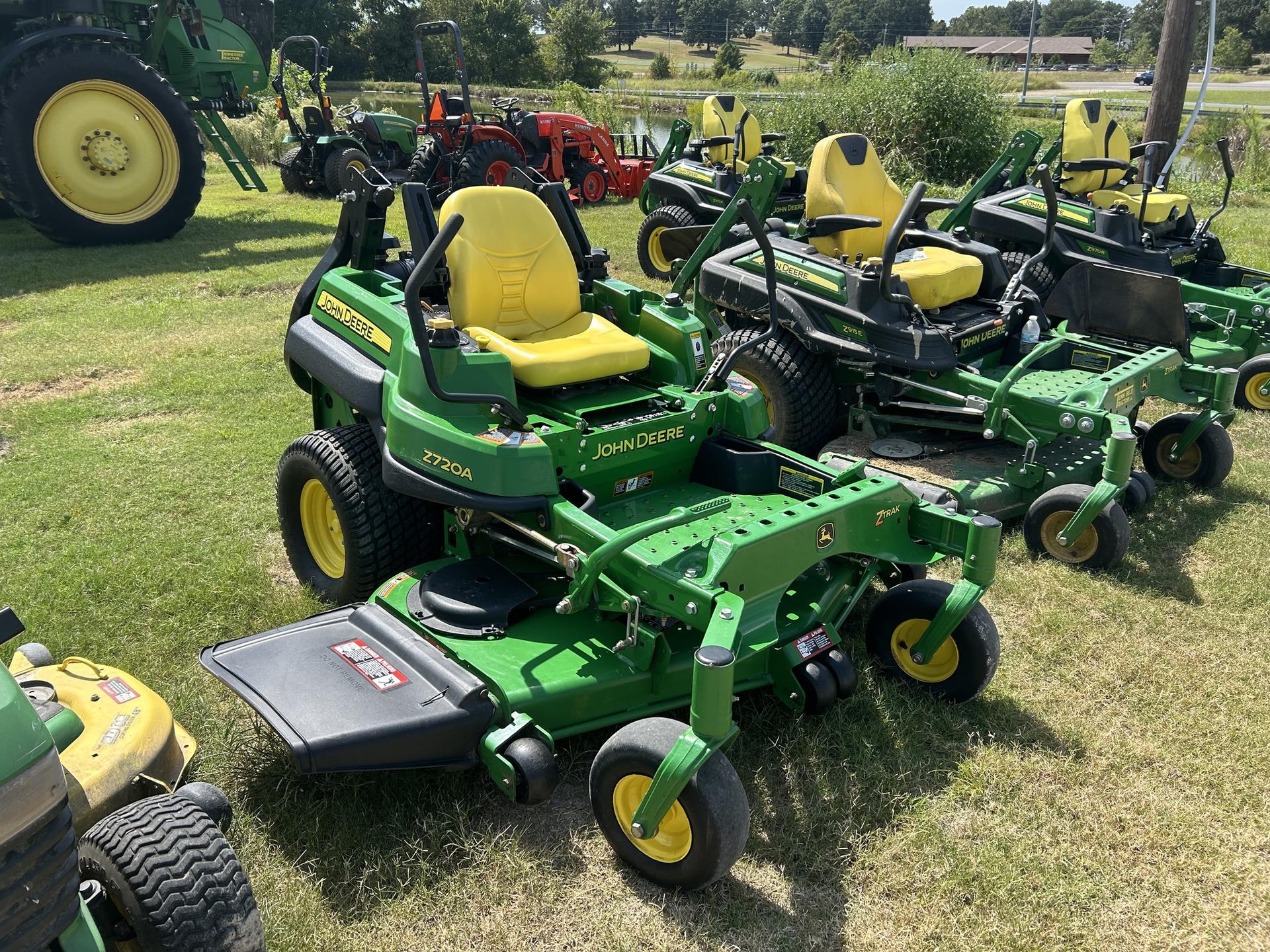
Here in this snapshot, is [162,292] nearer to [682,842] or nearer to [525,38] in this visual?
[682,842]

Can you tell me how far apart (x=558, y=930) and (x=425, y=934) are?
338 mm

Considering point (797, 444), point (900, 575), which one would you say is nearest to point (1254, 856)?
point (900, 575)

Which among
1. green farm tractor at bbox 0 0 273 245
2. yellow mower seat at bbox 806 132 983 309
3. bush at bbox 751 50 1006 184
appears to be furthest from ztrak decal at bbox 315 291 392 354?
bush at bbox 751 50 1006 184

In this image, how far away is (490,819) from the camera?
2.95m

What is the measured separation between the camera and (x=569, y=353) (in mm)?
3863

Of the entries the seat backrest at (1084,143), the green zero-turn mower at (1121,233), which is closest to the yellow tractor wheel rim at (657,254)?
the green zero-turn mower at (1121,233)

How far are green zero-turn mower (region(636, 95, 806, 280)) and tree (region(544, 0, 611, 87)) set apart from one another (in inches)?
1338

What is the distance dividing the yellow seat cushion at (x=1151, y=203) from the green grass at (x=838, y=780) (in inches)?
126

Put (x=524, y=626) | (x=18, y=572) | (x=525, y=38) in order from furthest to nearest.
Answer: (x=525, y=38) → (x=18, y=572) → (x=524, y=626)

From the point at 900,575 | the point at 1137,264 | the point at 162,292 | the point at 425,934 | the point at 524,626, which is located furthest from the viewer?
the point at 162,292

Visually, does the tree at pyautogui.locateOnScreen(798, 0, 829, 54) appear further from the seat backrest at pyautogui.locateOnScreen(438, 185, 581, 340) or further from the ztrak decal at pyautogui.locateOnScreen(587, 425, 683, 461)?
the ztrak decal at pyautogui.locateOnScreen(587, 425, 683, 461)

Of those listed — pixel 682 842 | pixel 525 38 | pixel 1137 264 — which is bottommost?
pixel 682 842

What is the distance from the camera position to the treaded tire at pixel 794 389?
5.64 metres

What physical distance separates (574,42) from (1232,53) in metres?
32.3
